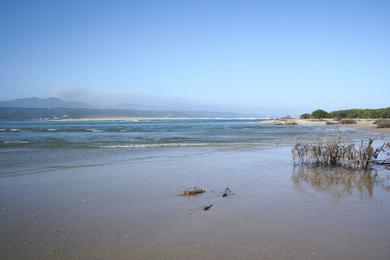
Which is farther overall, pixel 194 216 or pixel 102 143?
pixel 102 143

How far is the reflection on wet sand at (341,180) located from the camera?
34.2ft

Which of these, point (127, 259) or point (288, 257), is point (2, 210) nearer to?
point (127, 259)

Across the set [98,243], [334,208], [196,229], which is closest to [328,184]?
[334,208]

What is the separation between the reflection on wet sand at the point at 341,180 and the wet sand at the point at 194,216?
0.03 meters

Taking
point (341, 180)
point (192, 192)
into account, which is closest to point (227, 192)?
point (192, 192)

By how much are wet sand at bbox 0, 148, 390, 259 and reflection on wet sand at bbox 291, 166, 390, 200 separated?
0.03 meters

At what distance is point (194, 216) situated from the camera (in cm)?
806

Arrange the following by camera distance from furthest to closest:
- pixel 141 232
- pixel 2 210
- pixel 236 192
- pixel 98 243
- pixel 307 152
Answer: pixel 307 152
pixel 236 192
pixel 2 210
pixel 141 232
pixel 98 243

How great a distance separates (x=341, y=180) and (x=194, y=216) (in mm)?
6115

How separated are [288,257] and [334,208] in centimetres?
333

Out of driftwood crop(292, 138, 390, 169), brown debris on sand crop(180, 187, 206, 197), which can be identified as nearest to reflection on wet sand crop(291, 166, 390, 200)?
driftwood crop(292, 138, 390, 169)

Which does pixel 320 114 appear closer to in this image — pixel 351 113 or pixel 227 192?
pixel 351 113

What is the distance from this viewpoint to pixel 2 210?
28.2ft

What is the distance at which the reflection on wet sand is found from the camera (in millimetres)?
10414
